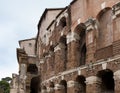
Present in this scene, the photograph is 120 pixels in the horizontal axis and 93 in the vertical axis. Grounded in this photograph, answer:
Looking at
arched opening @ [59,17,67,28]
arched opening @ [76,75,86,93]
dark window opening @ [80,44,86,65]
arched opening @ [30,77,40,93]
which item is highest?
arched opening @ [59,17,67,28]

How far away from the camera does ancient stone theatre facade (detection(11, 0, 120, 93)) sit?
17538 millimetres

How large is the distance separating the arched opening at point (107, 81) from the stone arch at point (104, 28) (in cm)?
151

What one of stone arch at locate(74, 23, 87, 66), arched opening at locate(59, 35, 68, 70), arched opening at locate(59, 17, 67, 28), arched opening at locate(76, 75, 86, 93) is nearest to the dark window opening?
stone arch at locate(74, 23, 87, 66)

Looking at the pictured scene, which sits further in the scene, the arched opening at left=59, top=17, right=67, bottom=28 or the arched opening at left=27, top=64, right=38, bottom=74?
the arched opening at left=27, top=64, right=38, bottom=74

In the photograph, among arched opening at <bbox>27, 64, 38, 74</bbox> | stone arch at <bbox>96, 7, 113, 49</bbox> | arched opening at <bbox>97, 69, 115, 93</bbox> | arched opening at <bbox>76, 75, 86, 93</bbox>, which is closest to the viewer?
arched opening at <bbox>97, 69, 115, 93</bbox>

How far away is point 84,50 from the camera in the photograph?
2098 centimetres

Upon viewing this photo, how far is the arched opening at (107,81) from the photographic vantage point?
1820 cm

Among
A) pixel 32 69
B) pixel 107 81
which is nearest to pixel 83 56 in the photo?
pixel 107 81

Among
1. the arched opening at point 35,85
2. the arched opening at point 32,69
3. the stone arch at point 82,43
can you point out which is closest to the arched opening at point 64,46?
the stone arch at point 82,43

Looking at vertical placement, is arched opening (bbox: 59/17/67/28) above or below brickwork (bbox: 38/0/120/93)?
above

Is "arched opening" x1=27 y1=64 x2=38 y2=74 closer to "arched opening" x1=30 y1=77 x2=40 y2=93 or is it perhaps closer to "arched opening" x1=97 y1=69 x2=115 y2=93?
"arched opening" x1=30 y1=77 x2=40 y2=93

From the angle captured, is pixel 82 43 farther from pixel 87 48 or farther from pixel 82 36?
pixel 87 48

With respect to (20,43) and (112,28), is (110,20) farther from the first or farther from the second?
(20,43)

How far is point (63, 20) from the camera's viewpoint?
2319 cm
